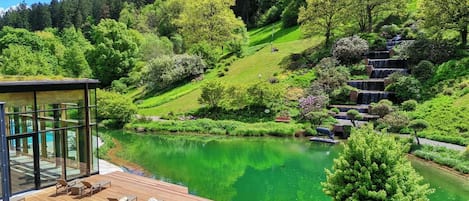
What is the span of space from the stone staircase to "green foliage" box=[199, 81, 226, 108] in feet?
34.1

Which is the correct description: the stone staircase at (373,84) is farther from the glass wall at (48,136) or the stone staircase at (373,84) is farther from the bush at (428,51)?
the glass wall at (48,136)

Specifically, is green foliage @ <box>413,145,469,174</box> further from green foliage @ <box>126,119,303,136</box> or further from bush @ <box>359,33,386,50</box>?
bush @ <box>359,33,386,50</box>

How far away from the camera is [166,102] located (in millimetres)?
43125

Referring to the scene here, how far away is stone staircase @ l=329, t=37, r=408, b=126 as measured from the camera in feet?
104

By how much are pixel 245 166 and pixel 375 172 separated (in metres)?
13.2

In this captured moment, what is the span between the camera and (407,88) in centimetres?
3153

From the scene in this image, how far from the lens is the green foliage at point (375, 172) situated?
33.3 ft

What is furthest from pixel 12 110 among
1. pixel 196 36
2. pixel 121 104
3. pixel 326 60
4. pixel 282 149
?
pixel 196 36

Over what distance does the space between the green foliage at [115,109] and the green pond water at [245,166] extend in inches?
174

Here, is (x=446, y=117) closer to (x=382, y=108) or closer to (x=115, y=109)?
(x=382, y=108)

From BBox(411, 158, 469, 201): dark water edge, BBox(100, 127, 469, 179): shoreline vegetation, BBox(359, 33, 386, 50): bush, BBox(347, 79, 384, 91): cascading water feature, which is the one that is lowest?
BBox(411, 158, 469, 201): dark water edge

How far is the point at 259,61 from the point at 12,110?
36.4 m

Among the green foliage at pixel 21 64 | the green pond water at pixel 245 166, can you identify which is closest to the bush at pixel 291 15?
the green foliage at pixel 21 64

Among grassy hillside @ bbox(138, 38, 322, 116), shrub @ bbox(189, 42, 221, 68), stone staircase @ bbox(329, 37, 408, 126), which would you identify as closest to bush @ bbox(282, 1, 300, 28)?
grassy hillside @ bbox(138, 38, 322, 116)
